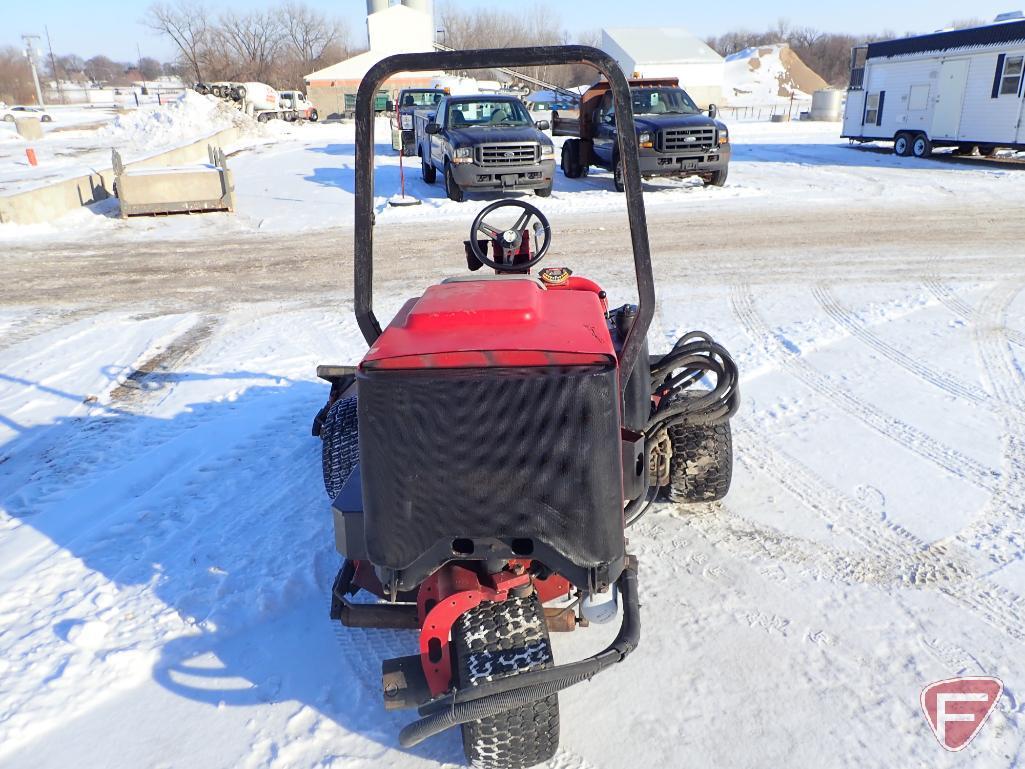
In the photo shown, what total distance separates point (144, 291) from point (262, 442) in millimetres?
4889

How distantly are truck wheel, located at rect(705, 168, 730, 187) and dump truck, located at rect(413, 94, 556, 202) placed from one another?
10.7 ft

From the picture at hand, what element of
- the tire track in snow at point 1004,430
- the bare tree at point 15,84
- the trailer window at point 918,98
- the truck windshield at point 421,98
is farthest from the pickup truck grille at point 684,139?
the bare tree at point 15,84

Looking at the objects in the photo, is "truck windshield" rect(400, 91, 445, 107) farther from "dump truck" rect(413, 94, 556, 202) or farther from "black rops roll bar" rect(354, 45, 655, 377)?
"black rops roll bar" rect(354, 45, 655, 377)

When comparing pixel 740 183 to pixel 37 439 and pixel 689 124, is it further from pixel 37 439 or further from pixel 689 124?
pixel 37 439

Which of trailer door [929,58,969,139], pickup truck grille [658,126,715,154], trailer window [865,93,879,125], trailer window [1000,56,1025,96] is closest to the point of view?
pickup truck grille [658,126,715,154]

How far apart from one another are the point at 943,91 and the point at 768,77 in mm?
48367

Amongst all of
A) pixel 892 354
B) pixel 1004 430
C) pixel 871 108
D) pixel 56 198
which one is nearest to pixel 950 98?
pixel 871 108

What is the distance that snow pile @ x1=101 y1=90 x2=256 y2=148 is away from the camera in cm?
2655

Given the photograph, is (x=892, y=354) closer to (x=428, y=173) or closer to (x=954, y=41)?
(x=428, y=173)

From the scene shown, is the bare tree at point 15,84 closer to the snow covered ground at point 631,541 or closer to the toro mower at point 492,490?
the snow covered ground at point 631,541

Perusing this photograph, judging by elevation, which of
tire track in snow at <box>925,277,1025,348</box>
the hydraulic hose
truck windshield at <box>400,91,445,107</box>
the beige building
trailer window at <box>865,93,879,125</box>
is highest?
the beige building

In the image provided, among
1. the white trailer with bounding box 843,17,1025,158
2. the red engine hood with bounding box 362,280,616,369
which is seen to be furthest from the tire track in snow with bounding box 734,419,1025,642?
the white trailer with bounding box 843,17,1025,158

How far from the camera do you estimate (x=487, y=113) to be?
1391 cm

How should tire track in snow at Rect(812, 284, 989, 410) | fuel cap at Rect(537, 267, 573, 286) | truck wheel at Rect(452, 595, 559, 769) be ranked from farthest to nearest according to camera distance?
tire track in snow at Rect(812, 284, 989, 410) → fuel cap at Rect(537, 267, 573, 286) → truck wheel at Rect(452, 595, 559, 769)
